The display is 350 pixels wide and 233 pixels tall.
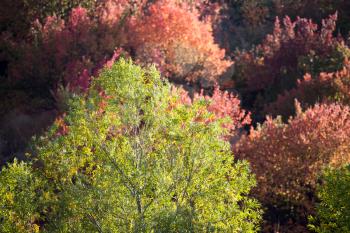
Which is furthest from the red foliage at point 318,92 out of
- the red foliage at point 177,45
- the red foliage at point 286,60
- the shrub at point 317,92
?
the red foliage at point 177,45

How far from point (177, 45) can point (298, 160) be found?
67.1 ft

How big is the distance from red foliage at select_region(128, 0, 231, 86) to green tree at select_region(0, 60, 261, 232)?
1109 inches

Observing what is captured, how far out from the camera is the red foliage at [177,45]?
45250 mm

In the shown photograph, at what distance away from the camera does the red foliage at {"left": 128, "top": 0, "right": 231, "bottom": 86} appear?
45.2 meters

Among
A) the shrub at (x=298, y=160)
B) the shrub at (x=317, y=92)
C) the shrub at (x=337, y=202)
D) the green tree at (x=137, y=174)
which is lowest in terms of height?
the green tree at (x=137, y=174)

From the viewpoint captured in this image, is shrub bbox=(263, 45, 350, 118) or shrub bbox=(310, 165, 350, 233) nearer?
shrub bbox=(310, 165, 350, 233)

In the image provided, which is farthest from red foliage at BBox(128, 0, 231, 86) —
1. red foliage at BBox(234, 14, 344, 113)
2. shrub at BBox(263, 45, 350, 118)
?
shrub at BBox(263, 45, 350, 118)

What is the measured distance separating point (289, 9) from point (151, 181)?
154 ft

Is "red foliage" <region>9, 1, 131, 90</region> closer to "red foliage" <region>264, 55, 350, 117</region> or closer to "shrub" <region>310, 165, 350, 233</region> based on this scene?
"red foliage" <region>264, 55, 350, 117</region>

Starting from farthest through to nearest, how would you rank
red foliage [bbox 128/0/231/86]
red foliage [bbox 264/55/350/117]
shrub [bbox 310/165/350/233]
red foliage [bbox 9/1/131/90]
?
red foliage [bbox 9/1/131/90] < red foliage [bbox 128/0/231/86] < red foliage [bbox 264/55/350/117] < shrub [bbox 310/165/350/233]

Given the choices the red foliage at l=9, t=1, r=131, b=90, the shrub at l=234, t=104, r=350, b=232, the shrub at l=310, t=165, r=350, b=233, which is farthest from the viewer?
the red foliage at l=9, t=1, r=131, b=90

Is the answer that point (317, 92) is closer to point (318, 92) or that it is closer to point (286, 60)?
point (318, 92)

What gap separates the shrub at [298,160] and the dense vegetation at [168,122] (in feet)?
0.21

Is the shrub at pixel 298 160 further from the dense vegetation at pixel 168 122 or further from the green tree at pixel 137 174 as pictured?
the green tree at pixel 137 174
